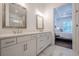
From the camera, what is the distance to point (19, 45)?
1.36 m

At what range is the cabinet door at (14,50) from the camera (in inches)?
44.4

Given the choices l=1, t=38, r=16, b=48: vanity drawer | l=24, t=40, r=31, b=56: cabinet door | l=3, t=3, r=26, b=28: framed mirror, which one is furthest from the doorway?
l=1, t=38, r=16, b=48: vanity drawer

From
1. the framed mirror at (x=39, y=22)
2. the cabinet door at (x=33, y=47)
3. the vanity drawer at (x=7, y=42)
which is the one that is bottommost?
the cabinet door at (x=33, y=47)

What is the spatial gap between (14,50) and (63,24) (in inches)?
42.9

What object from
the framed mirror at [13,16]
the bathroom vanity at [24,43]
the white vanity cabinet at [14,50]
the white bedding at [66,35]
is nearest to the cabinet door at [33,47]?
the bathroom vanity at [24,43]

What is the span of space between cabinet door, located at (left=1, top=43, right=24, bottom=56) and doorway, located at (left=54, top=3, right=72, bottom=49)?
2.71 feet

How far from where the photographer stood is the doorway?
5.34 feet

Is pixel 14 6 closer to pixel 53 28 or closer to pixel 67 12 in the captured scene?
pixel 53 28

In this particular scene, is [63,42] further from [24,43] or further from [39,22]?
[24,43]

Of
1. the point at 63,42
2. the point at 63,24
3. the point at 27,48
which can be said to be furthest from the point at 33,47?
the point at 63,24

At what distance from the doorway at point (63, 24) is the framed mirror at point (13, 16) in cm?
76

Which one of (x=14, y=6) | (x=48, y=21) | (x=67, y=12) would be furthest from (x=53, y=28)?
(x=14, y=6)

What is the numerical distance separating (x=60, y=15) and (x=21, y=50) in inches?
42.5

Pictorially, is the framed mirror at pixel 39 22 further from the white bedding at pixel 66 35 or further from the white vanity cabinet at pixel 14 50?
the white vanity cabinet at pixel 14 50
